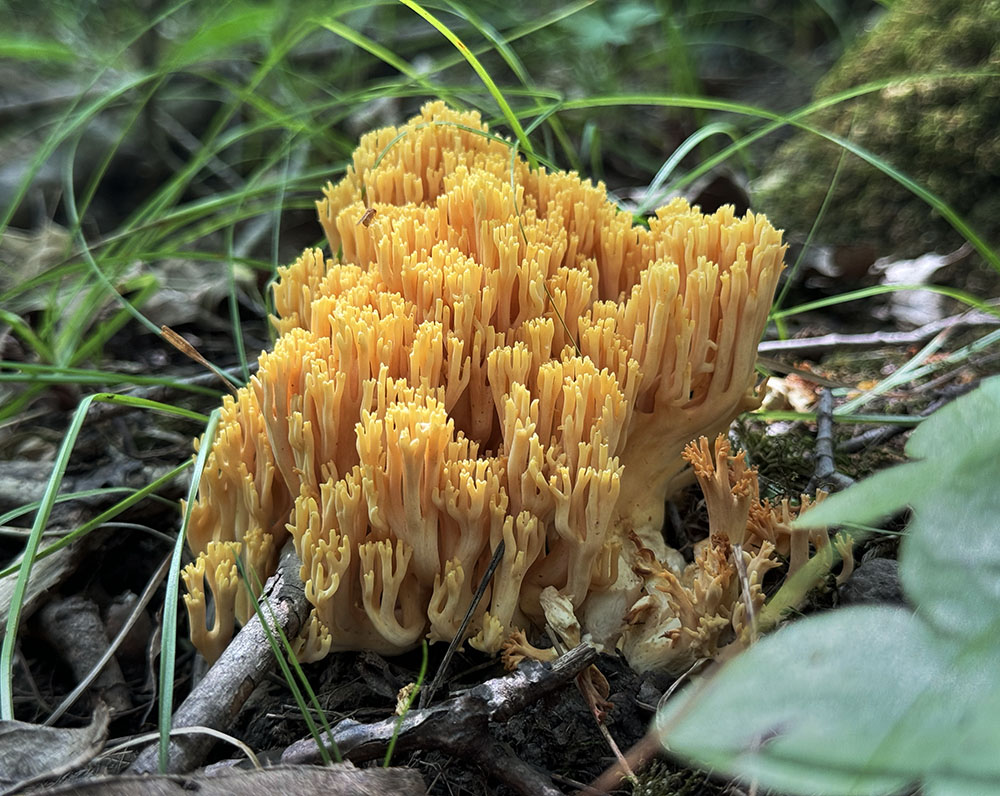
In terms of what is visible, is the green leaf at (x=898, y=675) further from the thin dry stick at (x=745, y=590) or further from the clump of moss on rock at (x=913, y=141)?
the clump of moss on rock at (x=913, y=141)

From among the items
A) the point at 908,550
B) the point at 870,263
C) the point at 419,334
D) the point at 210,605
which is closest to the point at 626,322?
the point at 419,334

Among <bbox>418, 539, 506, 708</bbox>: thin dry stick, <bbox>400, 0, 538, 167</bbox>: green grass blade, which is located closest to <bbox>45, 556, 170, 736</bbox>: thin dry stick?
<bbox>418, 539, 506, 708</bbox>: thin dry stick

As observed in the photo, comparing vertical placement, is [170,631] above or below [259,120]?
below

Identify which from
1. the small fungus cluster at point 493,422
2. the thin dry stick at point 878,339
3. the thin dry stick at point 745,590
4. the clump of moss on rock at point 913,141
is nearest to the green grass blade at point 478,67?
the small fungus cluster at point 493,422

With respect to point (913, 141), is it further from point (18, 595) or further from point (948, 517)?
point (18, 595)

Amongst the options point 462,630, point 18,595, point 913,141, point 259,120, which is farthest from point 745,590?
point 259,120

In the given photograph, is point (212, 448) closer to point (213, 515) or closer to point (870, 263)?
point (213, 515)
